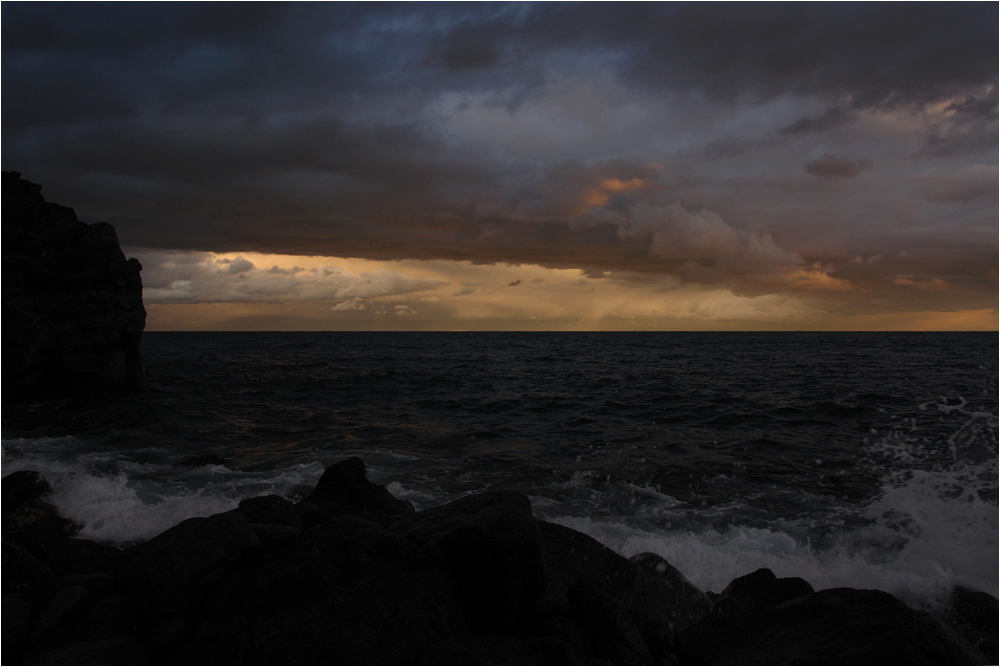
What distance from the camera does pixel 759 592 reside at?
6105mm

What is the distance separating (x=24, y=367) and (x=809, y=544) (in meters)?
30.8

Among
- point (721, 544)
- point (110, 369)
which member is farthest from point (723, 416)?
point (110, 369)

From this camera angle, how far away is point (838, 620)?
493 centimetres

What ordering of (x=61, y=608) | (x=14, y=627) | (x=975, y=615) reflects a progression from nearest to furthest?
1. (x=14, y=627)
2. (x=61, y=608)
3. (x=975, y=615)

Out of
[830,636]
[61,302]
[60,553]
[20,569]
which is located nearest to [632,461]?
[830,636]

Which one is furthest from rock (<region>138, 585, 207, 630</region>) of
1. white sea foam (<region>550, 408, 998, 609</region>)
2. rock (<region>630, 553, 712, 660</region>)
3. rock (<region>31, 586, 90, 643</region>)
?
white sea foam (<region>550, 408, 998, 609</region>)

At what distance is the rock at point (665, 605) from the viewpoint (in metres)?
5.37

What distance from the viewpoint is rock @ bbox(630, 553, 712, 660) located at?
211 inches

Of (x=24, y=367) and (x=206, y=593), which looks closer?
(x=206, y=593)

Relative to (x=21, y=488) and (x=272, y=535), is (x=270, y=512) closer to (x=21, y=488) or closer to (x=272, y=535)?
(x=272, y=535)

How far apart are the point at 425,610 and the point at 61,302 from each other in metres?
29.8

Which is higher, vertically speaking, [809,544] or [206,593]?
[206,593]

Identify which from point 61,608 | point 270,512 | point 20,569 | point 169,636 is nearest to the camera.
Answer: point 169,636

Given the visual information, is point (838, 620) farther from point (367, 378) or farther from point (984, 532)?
point (367, 378)
